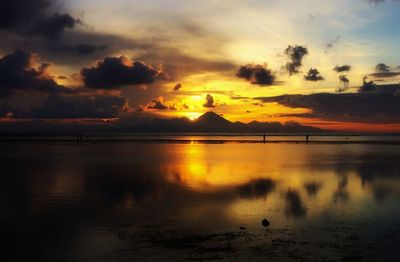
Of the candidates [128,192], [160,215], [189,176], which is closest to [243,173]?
[189,176]

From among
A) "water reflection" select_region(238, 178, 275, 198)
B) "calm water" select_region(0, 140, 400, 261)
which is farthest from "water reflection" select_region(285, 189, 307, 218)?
"water reflection" select_region(238, 178, 275, 198)

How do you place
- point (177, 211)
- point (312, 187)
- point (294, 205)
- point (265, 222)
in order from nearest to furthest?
point (265, 222)
point (177, 211)
point (294, 205)
point (312, 187)

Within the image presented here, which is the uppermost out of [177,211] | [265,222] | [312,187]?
[265,222]

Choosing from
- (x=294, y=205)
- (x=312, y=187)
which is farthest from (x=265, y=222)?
(x=312, y=187)

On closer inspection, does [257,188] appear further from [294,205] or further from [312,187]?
[294,205]

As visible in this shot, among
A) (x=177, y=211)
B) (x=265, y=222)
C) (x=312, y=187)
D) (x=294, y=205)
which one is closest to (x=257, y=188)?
(x=312, y=187)

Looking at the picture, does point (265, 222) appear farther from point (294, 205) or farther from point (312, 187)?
point (312, 187)

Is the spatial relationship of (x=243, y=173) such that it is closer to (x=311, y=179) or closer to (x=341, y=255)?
(x=311, y=179)

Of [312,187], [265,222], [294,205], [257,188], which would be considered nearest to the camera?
[265,222]

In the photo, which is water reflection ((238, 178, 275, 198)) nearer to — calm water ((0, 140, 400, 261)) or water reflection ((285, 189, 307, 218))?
calm water ((0, 140, 400, 261))

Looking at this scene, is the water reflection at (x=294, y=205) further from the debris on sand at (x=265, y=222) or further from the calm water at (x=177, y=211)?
the debris on sand at (x=265, y=222)

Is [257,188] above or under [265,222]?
under

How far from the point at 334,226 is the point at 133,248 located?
31.1 feet

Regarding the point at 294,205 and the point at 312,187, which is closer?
the point at 294,205
